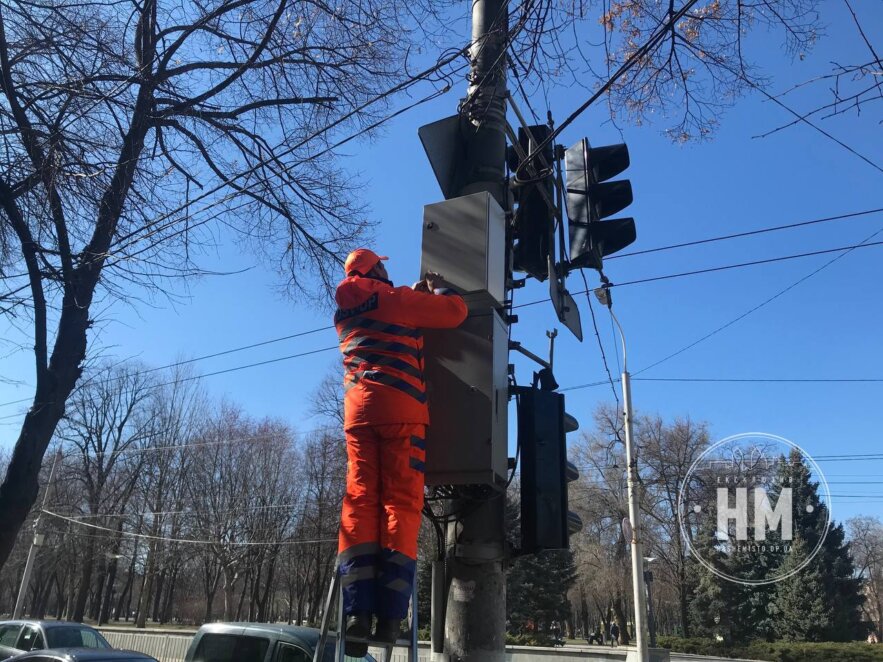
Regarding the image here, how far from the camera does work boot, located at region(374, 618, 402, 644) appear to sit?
290 cm

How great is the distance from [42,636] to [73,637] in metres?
0.69

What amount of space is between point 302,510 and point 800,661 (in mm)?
26958

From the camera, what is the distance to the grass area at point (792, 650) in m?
31.3

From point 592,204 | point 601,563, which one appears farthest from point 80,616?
point 592,204

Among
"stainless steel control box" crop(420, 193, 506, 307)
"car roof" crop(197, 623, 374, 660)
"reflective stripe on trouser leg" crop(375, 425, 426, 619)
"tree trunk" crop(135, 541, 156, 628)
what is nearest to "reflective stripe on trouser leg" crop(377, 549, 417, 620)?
"reflective stripe on trouser leg" crop(375, 425, 426, 619)

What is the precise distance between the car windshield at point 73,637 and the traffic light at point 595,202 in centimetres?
1312

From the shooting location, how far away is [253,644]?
955cm

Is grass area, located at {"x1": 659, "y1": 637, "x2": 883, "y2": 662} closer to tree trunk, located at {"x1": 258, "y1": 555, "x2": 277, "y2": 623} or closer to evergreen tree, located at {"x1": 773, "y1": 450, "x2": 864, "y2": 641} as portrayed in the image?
evergreen tree, located at {"x1": 773, "y1": 450, "x2": 864, "y2": 641}

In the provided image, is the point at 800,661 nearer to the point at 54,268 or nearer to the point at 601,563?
the point at 601,563

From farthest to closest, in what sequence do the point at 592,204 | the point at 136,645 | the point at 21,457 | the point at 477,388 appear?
the point at 136,645, the point at 21,457, the point at 592,204, the point at 477,388

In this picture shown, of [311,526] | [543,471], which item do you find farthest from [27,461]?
[311,526]

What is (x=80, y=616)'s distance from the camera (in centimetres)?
4316

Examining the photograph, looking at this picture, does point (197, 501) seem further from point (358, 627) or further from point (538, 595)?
point (358, 627)

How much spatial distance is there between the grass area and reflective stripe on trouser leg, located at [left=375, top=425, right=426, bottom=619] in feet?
119
